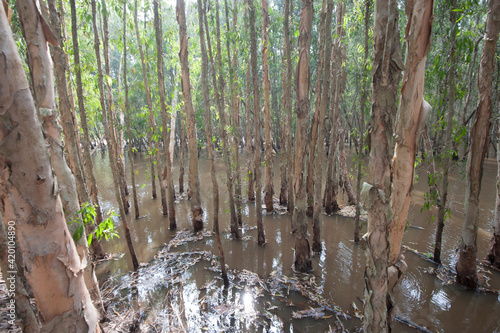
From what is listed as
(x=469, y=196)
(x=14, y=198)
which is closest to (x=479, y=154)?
(x=469, y=196)

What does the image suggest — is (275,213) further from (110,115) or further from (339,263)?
(110,115)

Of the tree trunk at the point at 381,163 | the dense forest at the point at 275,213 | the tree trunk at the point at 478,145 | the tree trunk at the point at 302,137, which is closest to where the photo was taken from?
the dense forest at the point at 275,213

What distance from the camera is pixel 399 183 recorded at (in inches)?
81.0

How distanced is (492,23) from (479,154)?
1.80m

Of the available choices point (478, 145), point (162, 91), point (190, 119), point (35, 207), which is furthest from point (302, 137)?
point (162, 91)

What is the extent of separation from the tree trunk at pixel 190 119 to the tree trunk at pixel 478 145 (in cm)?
547

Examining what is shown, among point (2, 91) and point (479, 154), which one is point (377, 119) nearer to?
point (2, 91)

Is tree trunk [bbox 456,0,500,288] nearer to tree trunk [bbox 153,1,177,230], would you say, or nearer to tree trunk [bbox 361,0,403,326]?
tree trunk [bbox 361,0,403,326]

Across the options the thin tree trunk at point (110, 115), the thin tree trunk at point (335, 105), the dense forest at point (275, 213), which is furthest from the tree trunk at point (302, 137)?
the thin tree trunk at point (110, 115)

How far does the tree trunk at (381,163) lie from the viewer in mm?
1801

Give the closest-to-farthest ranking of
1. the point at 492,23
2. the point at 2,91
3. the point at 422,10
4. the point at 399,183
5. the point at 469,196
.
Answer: the point at 2,91
the point at 422,10
the point at 399,183
the point at 492,23
the point at 469,196

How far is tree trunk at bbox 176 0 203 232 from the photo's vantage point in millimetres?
5914

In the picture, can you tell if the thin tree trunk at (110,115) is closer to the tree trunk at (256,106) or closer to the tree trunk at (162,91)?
the tree trunk at (162,91)

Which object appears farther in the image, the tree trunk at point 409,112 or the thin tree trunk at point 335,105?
the thin tree trunk at point 335,105
